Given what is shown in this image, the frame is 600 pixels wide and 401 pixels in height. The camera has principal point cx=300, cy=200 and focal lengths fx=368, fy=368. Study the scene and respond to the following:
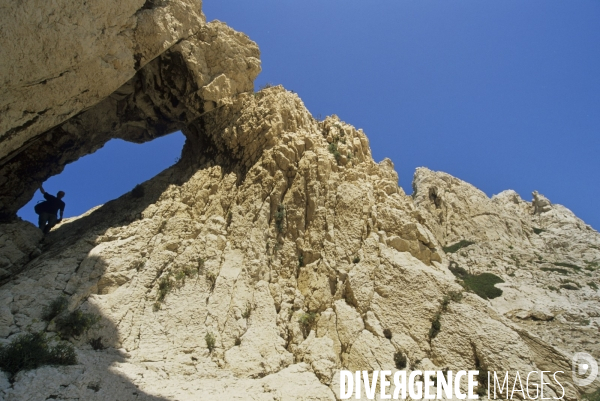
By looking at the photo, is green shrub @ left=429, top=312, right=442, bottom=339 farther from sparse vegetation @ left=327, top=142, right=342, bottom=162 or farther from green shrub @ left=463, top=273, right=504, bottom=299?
green shrub @ left=463, top=273, right=504, bottom=299

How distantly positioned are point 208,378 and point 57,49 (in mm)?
9436

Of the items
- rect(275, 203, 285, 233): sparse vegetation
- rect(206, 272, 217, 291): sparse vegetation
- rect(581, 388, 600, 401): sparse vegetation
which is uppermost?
rect(275, 203, 285, 233): sparse vegetation

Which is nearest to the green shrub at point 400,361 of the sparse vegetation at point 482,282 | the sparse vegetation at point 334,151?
the sparse vegetation at point 334,151

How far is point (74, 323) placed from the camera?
30.6ft

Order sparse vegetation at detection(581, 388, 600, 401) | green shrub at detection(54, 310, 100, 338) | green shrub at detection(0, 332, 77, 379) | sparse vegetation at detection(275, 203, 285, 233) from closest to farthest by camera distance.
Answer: green shrub at detection(0, 332, 77, 379) < sparse vegetation at detection(581, 388, 600, 401) < green shrub at detection(54, 310, 100, 338) < sparse vegetation at detection(275, 203, 285, 233)

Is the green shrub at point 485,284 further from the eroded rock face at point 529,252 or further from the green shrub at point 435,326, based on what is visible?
the green shrub at point 435,326

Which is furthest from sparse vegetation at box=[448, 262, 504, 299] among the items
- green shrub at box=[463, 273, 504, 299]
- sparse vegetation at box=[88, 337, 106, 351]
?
sparse vegetation at box=[88, 337, 106, 351]

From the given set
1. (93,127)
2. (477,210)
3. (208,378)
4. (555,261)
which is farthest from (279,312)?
(477,210)

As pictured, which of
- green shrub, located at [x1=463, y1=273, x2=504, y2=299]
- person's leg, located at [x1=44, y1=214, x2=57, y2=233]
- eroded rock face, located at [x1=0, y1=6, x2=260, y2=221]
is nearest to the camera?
eroded rock face, located at [x1=0, y1=6, x2=260, y2=221]

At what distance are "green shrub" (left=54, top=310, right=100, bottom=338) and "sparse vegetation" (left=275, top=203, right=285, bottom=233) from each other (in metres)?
6.05

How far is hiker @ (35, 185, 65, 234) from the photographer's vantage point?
15250 millimetres

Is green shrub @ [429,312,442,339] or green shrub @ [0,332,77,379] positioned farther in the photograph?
green shrub @ [429,312,442,339]

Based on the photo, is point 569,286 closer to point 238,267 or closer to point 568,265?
point 568,265

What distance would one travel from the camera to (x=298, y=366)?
9.65m
